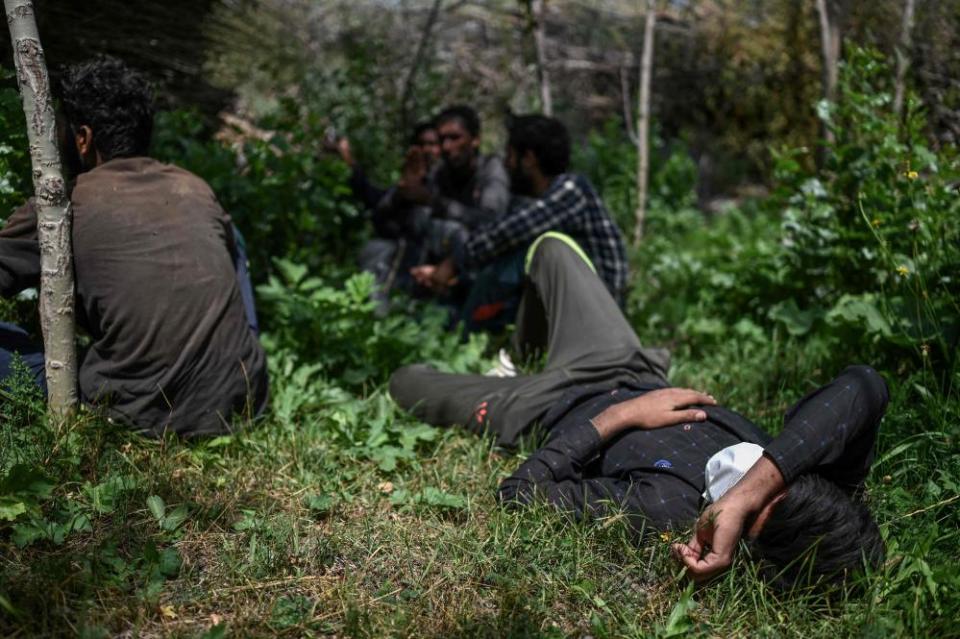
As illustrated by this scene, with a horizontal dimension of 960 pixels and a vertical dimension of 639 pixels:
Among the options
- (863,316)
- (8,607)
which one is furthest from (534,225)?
(8,607)

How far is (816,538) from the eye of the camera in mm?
1940

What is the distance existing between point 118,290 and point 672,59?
323 inches

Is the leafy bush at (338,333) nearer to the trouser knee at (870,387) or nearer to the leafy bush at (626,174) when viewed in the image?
the trouser knee at (870,387)

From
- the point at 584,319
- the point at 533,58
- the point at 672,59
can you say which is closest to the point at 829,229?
the point at 584,319

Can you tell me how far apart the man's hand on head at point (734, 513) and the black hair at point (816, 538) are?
3 cm

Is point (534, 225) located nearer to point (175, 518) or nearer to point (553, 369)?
point (553, 369)

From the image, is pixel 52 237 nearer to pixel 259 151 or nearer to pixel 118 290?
pixel 118 290

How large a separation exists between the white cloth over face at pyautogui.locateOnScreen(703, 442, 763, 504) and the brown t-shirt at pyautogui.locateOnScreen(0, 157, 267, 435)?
1579mm

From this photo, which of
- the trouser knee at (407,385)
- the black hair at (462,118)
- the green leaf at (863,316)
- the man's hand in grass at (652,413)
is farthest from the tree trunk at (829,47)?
the trouser knee at (407,385)

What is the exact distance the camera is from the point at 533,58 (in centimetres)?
655

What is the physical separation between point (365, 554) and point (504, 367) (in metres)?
1.52

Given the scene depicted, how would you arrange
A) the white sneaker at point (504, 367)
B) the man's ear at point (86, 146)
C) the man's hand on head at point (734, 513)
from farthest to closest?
the white sneaker at point (504, 367), the man's ear at point (86, 146), the man's hand on head at point (734, 513)

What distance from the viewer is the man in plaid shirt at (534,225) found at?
397 cm

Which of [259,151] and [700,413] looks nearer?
[700,413]
